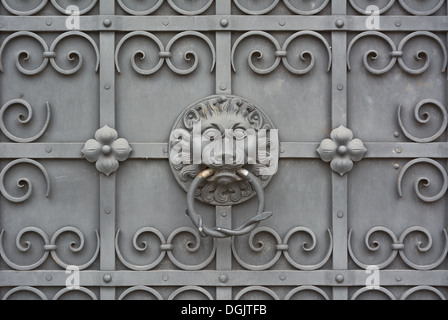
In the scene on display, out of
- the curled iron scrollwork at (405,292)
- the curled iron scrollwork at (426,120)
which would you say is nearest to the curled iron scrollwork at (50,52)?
the curled iron scrollwork at (426,120)

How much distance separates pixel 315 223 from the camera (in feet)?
6.40

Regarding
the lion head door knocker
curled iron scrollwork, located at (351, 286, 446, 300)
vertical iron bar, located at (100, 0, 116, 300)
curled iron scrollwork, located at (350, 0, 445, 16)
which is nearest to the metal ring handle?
the lion head door knocker

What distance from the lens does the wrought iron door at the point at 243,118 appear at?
193cm

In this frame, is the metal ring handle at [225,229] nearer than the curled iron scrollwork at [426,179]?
Yes

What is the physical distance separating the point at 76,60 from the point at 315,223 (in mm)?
937

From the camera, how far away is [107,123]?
6.31 feet

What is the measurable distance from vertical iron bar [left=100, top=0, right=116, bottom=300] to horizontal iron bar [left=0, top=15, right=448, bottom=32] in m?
0.04

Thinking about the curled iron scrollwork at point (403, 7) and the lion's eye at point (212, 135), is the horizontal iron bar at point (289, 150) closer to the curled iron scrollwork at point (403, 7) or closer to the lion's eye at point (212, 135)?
the lion's eye at point (212, 135)

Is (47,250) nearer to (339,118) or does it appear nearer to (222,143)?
(222,143)

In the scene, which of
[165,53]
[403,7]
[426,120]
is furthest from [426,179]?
[165,53]

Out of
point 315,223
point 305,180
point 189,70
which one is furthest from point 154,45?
point 315,223

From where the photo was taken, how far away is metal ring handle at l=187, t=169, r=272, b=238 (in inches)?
70.9

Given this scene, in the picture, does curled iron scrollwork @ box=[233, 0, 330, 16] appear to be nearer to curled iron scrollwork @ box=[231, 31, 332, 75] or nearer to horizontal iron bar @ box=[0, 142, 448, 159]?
curled iron scrollwork @ box=[231, 31, 332, 75]

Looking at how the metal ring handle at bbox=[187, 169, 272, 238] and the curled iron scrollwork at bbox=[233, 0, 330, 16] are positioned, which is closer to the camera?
the metal ring handle at bbox=[187, 169, 272, 238]
